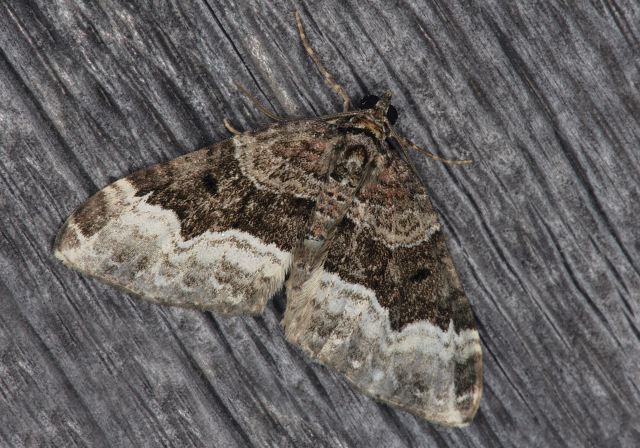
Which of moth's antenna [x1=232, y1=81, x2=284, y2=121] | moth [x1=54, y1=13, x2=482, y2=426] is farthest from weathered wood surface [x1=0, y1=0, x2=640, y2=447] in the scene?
moth [x1=54, y1=13, x2=482, y2=426]

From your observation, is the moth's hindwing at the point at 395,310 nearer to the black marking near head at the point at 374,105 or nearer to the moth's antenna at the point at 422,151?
the moth's antenna at the point at 422,151

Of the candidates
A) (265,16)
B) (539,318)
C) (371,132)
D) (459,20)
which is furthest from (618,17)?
(265,16)

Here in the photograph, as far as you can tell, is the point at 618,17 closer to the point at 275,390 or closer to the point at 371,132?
the point at 371,132

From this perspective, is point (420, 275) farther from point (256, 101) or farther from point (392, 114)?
point (256, 101)

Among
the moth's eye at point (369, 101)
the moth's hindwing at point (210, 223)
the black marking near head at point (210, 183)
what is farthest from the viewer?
the moth's eye at point (369, 101)

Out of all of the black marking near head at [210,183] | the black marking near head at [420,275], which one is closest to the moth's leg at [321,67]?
the black marking near head at [210,183]

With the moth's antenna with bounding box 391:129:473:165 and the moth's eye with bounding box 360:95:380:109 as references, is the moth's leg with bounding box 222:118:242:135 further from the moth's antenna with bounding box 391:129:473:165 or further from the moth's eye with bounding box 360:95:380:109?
the moth's antenna with bounding box 391:129:473:165

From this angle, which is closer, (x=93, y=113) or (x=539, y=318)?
(x=93, y=113)

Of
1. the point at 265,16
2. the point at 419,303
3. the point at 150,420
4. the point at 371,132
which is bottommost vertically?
the point at 419,303
